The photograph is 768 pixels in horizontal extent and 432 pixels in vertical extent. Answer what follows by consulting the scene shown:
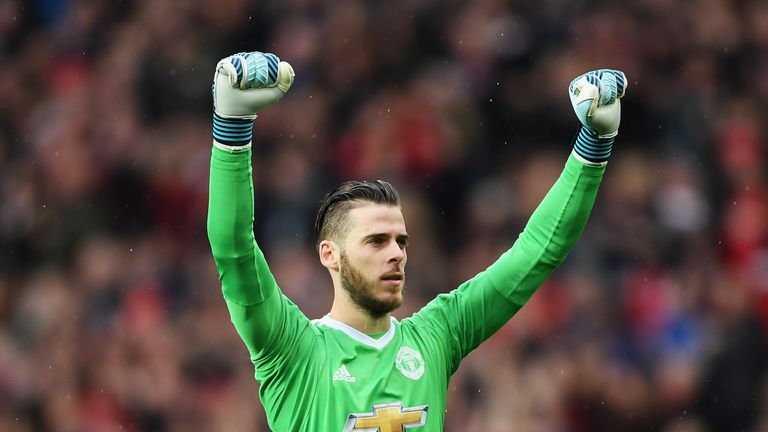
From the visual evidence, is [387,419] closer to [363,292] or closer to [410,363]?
[410,363]

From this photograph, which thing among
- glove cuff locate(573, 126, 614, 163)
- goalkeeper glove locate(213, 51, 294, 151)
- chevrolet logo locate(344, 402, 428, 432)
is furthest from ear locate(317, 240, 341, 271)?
glove cuff locate(573, 126, 614, 163)

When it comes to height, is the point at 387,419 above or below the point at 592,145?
below

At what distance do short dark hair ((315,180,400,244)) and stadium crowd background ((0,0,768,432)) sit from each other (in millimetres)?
3598

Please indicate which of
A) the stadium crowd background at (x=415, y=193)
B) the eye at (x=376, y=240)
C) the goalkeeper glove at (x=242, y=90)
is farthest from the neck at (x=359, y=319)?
the stadium crowd background at (x=415, y=193)

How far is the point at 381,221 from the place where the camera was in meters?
4.16

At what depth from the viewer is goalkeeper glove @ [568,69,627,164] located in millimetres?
4078

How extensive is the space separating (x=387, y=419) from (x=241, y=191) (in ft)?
2.99

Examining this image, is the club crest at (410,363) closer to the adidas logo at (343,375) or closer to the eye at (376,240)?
the adidas logo at (343,375)

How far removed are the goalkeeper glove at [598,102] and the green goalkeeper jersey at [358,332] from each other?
12cm

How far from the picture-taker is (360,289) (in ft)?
13.5

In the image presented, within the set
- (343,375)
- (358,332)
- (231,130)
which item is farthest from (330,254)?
(231,130)

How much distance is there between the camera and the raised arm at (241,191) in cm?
357

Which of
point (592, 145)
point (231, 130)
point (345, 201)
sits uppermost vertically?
point (231, 130)

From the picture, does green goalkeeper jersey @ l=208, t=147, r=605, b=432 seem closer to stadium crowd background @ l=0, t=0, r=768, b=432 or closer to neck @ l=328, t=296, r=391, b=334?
neck @ l=328, t=296, r=391, b=334
